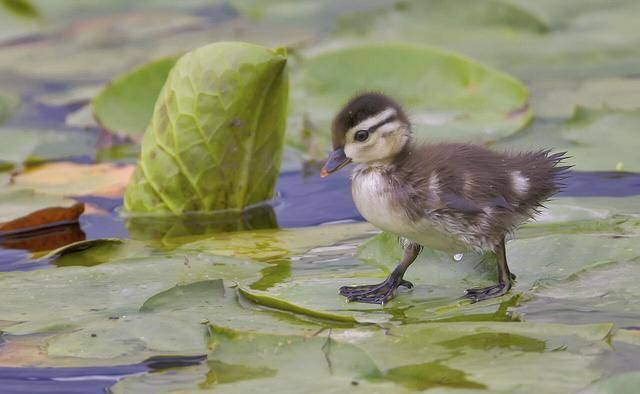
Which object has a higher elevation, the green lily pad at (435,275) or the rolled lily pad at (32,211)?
the rolled lily pad at (32,211)

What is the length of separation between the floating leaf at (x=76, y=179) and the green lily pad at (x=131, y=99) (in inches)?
14.9

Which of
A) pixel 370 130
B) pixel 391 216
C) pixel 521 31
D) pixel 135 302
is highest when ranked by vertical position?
pixel 521 31

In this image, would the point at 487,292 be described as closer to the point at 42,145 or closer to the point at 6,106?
the point at 42,145

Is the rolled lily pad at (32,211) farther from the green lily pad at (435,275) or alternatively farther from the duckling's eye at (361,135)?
the duckling's eye at (361,135)

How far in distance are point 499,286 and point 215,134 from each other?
172 cm

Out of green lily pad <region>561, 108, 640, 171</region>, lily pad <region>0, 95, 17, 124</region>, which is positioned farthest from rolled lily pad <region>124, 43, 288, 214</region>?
lily pad <region>0, 95, 17, 124</region>

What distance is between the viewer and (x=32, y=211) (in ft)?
16.1

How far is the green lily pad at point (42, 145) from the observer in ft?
19.5

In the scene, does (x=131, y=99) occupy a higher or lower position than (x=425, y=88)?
higher

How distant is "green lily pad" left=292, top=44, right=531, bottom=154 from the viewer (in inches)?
229

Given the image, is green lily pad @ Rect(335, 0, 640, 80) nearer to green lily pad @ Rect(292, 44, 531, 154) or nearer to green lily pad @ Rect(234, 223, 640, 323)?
green lily pad @ Rect(292, 44, 531, 154)

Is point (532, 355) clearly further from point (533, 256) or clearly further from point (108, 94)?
point (108, 94)

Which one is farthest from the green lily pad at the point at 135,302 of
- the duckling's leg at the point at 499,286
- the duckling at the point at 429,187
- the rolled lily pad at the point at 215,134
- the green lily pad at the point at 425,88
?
the green lily pad at the point at 425,88

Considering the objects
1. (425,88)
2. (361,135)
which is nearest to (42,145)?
(425,88)
